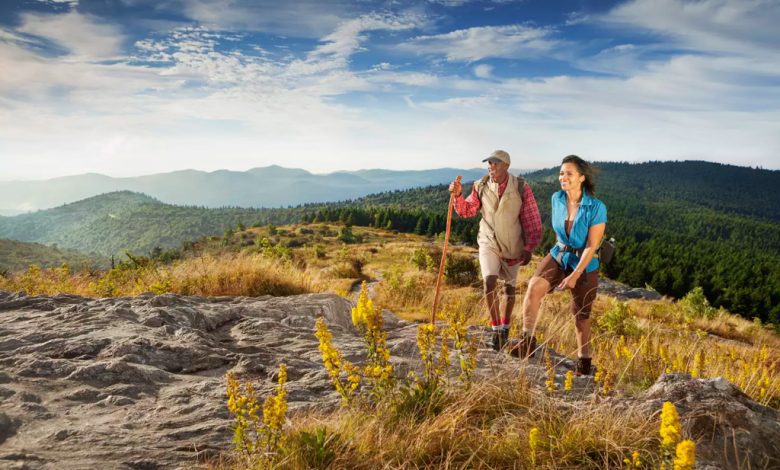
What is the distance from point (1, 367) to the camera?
370 cm

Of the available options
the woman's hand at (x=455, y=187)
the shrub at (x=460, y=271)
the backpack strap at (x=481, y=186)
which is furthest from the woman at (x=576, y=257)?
the shrub at (x=460, y=271)

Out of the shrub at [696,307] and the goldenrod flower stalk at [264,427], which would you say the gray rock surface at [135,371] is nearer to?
the goldenrod flower stalk at [264,427]

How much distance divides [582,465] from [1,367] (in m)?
4.23

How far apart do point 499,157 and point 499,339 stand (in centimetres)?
217

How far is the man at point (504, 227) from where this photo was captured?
5.87m

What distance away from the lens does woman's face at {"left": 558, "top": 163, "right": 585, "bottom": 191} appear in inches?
198

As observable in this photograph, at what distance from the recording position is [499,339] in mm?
5473

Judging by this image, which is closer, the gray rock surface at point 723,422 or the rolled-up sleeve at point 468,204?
the gray rock surface at point 723,422

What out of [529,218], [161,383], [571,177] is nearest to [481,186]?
[529,218]

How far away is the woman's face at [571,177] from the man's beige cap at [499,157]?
931 millimetres

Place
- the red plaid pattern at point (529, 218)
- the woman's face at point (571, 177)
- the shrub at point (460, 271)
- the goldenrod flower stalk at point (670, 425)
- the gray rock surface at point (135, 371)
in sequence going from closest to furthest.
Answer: the goldenrod flower stalk at point (670, 425), the gray rock surface at point (135, 371), the woman's face at point (571, 177), the red plaid pattern at point (529, 218), the shrub at point (460, 271)

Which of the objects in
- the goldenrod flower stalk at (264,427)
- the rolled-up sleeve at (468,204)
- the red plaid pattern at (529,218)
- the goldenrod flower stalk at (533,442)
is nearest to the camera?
the goldenrod flower stalk at (264,427)

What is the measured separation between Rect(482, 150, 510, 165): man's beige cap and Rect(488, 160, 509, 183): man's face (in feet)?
0.09

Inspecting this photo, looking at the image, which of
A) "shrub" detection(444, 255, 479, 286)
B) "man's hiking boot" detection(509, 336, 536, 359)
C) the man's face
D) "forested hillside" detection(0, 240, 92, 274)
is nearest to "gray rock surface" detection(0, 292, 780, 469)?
"man's hiking boot" detection(509, 336, 536, 359)
